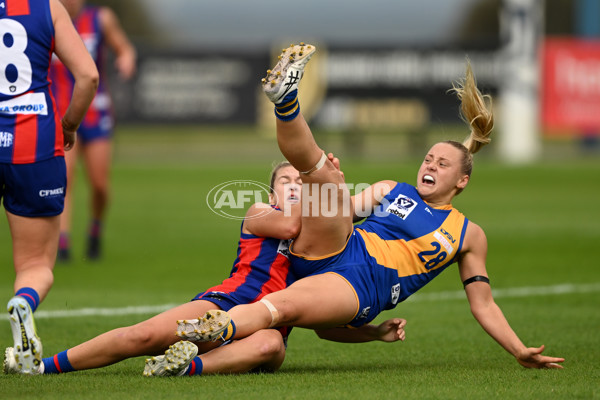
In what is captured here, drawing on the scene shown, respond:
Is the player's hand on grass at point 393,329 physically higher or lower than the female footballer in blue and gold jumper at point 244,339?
lower

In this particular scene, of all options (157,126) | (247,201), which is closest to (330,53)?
(157,126)

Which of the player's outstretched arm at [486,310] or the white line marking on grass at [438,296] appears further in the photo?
the white line marking on grass at [438,296]

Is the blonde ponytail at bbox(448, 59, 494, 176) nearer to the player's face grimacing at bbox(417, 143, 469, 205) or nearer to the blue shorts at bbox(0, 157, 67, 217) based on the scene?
the player's face grimacing at bbox(417, 143, 469, 205)

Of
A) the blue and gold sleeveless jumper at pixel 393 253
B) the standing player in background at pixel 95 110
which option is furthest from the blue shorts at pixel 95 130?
the blue and gold sleeveless jumper at pixel 393 253

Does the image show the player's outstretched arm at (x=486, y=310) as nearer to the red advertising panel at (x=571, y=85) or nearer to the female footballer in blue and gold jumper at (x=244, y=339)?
the female footballer in blue and gold jumper at (x=244, y=339)

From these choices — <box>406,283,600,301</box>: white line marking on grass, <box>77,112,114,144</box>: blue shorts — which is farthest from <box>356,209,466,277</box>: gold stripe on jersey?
<box>77,112,114,144</box>: blue shorts

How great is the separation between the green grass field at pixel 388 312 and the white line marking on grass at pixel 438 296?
2cm

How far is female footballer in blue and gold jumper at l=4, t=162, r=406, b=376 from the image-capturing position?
4539mm

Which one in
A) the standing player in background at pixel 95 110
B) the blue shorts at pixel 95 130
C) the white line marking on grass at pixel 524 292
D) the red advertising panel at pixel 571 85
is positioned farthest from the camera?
the red advertising panel at pixel 571 85

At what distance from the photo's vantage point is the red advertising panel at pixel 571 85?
87.5 feet

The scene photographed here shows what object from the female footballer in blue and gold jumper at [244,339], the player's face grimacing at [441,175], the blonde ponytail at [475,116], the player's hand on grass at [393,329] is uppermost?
the blonde ponytail at [475,116]

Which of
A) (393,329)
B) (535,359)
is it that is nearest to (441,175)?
(393,329)

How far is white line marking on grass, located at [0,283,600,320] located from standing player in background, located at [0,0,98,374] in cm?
173

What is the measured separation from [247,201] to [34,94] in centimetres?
182
